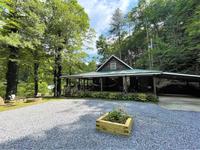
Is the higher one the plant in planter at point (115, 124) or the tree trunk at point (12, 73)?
the tree trunk at point (12, 73)

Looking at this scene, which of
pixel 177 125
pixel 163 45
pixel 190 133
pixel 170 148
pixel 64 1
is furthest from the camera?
pixel 163 45

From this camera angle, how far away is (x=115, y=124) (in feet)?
15.3

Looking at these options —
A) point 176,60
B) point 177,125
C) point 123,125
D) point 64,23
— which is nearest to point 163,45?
point 176,60

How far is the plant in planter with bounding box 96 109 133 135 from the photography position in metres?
4.48

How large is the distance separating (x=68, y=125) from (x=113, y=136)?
79.9 inches

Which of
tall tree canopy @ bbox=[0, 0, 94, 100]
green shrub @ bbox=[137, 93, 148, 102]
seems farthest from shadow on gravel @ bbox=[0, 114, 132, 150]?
tall tree canopy @ bbox=[0, 0, 94, 100]

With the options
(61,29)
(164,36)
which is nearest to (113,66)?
(61,29)

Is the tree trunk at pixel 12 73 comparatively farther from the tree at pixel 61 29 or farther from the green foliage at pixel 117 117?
the green foliage at pixel 117 117

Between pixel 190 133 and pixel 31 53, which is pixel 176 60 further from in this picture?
pixel 31 53

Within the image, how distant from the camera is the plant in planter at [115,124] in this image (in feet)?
14.7

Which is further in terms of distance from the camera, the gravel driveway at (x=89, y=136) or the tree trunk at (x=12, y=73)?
the tree trunk at (x=12, y=73)

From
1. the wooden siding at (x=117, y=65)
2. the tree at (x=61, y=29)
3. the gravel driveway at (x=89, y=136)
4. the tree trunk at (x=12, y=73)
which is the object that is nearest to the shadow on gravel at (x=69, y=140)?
the gravel driveway at (x=89, y=136)

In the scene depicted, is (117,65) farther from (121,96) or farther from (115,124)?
(115,124)

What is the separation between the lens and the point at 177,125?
5410 millimetres
